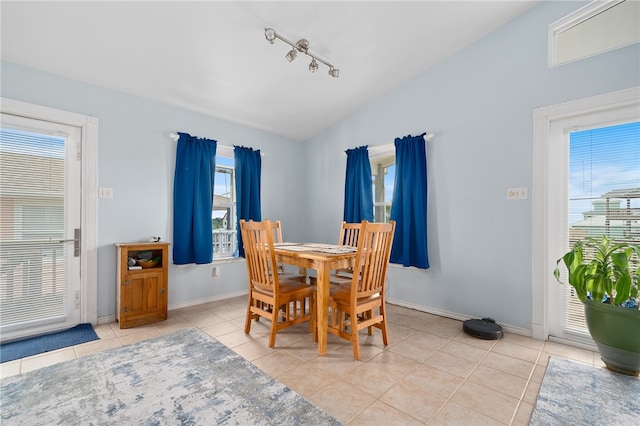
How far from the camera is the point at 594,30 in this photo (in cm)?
240

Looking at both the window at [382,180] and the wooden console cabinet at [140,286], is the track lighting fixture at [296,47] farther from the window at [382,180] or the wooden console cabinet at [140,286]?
the wooden console cabinet at [140,286]

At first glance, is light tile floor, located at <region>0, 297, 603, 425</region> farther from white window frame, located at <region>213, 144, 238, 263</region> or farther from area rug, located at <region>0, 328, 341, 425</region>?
white window frame, located at <region>213, 144, 238, 263</region>

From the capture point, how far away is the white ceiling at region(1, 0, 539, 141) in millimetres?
2281

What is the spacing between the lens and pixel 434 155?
Result: 11.0 feet

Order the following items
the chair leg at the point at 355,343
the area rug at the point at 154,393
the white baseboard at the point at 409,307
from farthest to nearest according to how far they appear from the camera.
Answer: the white baseboard at the point at 409,307 < the chair leg at the point at 355,343 < the area rug at the point at 154,393

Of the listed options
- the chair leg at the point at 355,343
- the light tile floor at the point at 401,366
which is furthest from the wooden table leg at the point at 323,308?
the chair leg at the point at 355,343

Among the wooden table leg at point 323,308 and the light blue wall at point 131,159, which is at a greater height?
the light blue wall at point 131,159

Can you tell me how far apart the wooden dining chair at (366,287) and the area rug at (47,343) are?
224cm

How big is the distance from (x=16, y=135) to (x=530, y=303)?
492 centimetres

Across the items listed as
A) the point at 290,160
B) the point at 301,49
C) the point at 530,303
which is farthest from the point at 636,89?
the point at 290,160

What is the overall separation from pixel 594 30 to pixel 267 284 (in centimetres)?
349

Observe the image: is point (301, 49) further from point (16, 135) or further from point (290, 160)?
point (16, 135)

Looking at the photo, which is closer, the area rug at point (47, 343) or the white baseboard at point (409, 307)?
the area rug at point (47, 343)

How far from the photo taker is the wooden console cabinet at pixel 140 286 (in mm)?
2820
